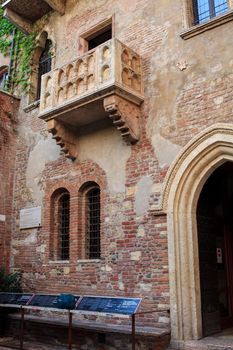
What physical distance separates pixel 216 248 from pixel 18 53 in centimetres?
875

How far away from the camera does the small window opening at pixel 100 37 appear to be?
404 inches

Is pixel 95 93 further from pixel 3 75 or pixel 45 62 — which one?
pixel 3 75

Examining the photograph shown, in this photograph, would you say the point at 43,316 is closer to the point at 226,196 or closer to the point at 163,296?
the point at 163,296

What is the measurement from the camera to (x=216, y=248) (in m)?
8.41

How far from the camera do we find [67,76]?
29.9ft

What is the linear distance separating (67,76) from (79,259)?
4.23m

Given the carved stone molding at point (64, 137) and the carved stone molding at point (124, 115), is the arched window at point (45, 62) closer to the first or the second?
the carved stone molding at point (64, 137)

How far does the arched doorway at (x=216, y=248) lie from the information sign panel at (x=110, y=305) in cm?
162

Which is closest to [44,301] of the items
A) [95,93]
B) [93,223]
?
[93,223]

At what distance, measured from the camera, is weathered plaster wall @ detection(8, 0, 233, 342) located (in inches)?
296

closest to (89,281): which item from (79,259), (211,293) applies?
(79,259)

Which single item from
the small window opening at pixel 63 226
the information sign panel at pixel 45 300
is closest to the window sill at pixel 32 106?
the small window opening at pixel 63 226

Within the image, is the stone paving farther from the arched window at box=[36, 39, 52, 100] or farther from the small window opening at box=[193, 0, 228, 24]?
the small window opening at box=[193, 0, 228, 24]

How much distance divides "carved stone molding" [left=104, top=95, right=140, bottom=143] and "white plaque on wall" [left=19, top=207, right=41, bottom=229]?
336 centimetres
